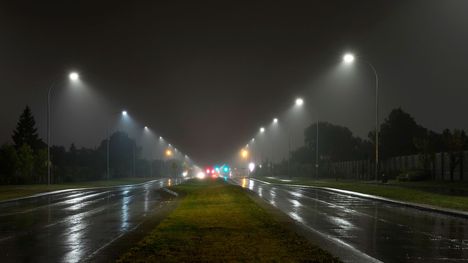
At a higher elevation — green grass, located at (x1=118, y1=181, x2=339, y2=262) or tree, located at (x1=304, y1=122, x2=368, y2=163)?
tree, located at (x1=304, y1=122, x2=368, y2=163)

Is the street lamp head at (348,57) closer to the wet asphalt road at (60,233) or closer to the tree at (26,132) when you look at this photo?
the wet asphalt road at (60,233)

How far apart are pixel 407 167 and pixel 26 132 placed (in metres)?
90.0

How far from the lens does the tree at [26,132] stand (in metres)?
127

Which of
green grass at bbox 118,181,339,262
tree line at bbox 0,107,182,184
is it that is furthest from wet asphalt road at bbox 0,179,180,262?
tree line at bbox 0,107,182,184

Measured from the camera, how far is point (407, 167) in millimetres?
68125

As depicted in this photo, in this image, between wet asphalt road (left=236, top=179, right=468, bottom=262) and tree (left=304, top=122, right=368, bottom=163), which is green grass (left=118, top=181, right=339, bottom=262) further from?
tree (left=304, top=122, right=368, bottom=163)

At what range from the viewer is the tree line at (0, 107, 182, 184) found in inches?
2813

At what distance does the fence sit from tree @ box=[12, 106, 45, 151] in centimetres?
6708

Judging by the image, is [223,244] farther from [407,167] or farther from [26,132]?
[26,132]

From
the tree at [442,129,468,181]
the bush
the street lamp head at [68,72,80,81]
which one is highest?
the street lamp head at [68,72,80,81]

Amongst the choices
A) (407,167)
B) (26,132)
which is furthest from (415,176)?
(26,132)

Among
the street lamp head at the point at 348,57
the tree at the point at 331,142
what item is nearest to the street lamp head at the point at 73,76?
the street lamp head at the point at 348,57

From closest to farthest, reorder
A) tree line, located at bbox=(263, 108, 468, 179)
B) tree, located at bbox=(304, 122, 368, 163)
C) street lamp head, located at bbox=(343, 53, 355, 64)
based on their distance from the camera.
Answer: street lamp head, located at bbox=(343, 53, 355, 64), tree line, located at bbox=(263, 108, 468, 179), tree, located at bbox=(304, 122, 368, 163)

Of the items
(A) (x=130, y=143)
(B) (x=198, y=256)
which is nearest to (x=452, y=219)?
(B) (x=198, y=256)
